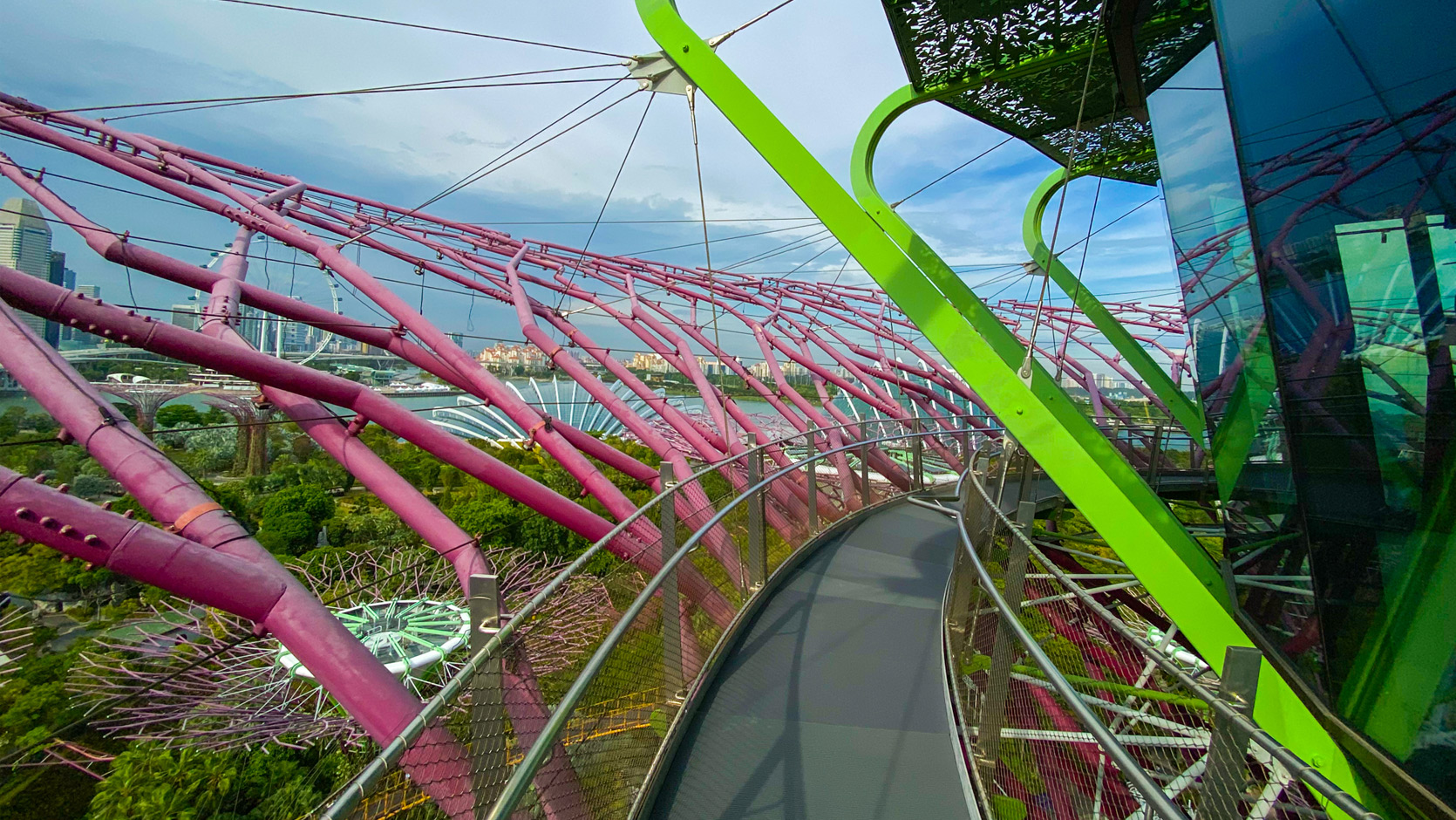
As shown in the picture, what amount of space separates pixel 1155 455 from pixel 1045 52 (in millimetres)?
7240

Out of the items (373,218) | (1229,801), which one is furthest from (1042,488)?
(373,218)

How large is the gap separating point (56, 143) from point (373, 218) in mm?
5668

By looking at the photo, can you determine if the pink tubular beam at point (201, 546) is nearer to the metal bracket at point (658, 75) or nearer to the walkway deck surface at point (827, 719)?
the walkway deck surface at point (827, 719)

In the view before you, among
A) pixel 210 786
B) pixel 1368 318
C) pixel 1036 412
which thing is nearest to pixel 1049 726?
pixel 1036 412

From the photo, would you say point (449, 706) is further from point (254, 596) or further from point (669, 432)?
point (669, 432)

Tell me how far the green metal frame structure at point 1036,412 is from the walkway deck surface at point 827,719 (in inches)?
57.7

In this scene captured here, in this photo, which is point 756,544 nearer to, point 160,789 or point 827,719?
point 827,719

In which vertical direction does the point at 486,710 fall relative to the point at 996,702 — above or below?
above

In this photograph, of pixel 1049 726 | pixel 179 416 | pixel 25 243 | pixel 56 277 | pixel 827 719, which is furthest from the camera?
pixel 179 416

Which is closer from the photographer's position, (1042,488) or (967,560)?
(967,560)

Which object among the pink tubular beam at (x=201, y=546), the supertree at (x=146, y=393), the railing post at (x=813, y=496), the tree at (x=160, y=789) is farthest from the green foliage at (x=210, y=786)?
the railing post at (x=813, y=496)

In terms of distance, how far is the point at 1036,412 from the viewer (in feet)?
15.8

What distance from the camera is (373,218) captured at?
16891 mm

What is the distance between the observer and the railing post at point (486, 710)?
1945mm
